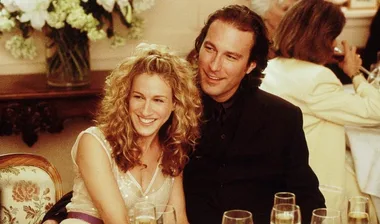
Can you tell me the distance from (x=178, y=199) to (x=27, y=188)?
507mm

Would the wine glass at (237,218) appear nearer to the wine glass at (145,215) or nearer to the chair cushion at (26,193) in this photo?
the wine glass at (145,215)

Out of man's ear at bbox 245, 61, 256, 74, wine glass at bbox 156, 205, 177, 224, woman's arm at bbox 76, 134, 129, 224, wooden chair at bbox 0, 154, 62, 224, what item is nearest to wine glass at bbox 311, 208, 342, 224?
wine glass at bbox 156, 205, 177, 224

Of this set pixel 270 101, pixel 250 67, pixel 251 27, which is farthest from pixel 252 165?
pixel 251 27

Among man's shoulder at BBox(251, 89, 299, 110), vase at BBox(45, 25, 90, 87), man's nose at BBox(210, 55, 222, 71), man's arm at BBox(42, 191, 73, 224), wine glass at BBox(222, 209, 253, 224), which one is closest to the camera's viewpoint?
wine glass at BBox(222, 209, 253, 224)

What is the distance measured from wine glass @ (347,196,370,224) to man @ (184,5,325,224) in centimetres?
63

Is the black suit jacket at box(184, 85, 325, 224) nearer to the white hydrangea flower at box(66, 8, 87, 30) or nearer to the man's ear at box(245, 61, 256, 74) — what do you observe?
the man's ear at box(245, 61, 256, 74)

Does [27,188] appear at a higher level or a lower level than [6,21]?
lower

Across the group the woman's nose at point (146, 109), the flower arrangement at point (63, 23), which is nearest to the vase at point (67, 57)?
the flower arrangement at point (63, 23)

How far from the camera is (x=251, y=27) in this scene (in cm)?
242

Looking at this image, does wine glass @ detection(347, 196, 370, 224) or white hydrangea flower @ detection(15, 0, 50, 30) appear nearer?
wine glass @ detection(347, 196, 370, 224)

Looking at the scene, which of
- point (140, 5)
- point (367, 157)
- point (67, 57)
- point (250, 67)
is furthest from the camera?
point (140, 5)

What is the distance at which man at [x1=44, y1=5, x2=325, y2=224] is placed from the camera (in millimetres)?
2377

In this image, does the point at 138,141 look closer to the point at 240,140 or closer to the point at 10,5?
the point at 240,140

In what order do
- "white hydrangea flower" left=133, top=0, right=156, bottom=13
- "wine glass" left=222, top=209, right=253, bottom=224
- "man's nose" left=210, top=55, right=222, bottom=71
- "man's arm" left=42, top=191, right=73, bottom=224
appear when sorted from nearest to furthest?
"wine glass" left=222, top=209, right=253, bottom=224, "man's arm" left=42, top=191, right=73, bottom=224, "man's nose" left=210, top=55, right=222, bottom=71, "white hydrangea flower" left=133, top=0, right=156, bottom=13
